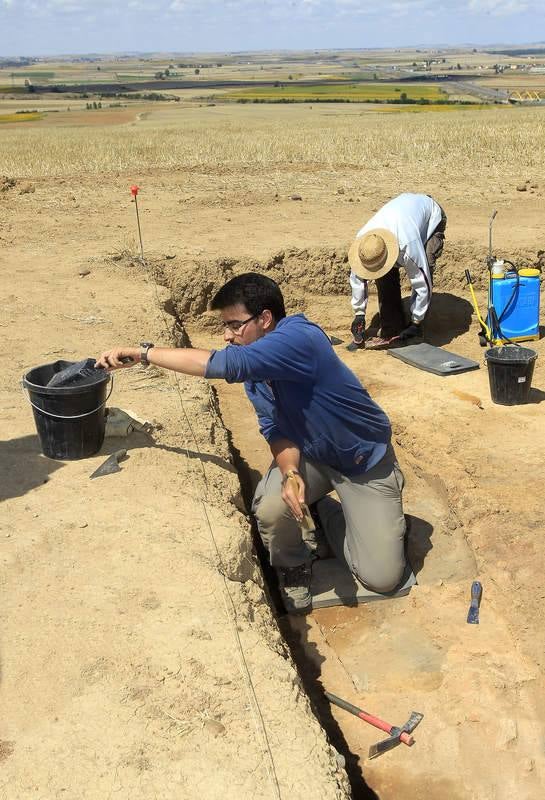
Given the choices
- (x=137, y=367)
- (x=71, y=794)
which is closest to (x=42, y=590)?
(x=71, y=794)

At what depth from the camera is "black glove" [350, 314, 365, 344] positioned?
26.5 feet

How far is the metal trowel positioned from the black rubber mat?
3642 millimetres

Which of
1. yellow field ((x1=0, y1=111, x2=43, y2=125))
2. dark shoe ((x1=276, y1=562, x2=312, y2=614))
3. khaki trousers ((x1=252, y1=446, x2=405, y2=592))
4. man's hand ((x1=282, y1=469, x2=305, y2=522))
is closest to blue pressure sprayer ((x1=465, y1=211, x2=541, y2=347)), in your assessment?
khaki trousers ((x1=252, y1=446, x2=405, y2=592))

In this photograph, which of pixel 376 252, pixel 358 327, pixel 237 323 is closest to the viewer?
pixel 237 323

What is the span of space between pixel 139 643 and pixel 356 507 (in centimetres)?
165

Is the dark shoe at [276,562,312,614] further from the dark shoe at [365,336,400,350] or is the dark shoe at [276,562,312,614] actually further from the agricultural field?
the dark shoe at [365,336,400,350]

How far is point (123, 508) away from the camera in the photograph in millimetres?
4121

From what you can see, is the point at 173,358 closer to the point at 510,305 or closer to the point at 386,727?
the point at 386,727

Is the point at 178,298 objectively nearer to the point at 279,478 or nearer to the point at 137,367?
the point at 137,367

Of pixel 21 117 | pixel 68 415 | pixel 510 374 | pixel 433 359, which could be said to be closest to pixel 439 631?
pixel 68 415

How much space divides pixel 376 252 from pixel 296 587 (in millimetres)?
3680

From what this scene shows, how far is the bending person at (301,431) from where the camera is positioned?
3.70 metres

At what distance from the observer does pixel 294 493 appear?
4109mm

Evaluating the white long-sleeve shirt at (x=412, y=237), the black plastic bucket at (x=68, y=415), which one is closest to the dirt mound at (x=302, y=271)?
the white long-sleeve shirt at (x=412, y=237)
